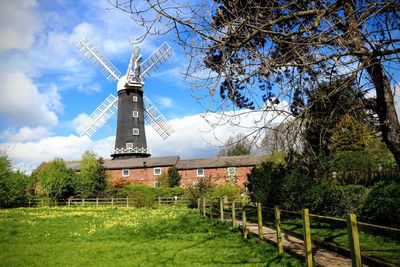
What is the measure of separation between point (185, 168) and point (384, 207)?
142 feet

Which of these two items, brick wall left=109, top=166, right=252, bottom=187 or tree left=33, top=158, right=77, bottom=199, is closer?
tree left=33, top=158, right=77, bottom=199

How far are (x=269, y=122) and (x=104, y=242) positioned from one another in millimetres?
7485

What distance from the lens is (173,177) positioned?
162 ft

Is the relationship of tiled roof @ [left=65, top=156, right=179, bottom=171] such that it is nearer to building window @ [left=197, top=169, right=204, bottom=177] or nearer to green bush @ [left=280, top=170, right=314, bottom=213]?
building window @ [left=197, top=169, right=204, bottom=177]

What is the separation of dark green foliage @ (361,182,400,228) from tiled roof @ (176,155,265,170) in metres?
39.2

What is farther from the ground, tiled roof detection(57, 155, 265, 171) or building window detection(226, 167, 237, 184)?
tiled roof detection(57, 155, 265, 171)

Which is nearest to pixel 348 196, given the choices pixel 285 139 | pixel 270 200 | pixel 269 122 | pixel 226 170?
pixel 270 200

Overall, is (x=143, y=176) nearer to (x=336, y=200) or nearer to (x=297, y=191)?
(x=297, y=191)

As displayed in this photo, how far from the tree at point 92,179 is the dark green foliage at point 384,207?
1430 inches

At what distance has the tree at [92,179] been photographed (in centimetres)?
4269

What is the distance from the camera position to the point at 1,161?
120ft

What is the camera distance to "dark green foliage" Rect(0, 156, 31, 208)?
3547 cm

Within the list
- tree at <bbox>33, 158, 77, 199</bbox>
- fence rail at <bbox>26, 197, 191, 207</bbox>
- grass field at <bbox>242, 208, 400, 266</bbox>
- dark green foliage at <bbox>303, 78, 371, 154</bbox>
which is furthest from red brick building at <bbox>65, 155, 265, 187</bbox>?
dark green foliage at <bbox>303, 78, 371, 154</bbox>

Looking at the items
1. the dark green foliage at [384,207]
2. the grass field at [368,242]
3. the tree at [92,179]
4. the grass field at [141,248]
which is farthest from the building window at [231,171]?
the dark green foliage at [384,207]
